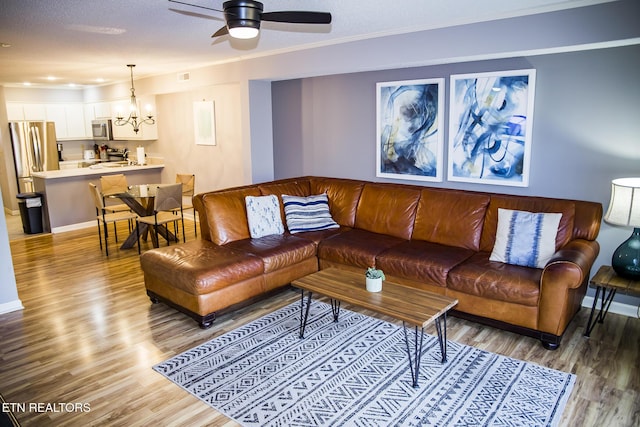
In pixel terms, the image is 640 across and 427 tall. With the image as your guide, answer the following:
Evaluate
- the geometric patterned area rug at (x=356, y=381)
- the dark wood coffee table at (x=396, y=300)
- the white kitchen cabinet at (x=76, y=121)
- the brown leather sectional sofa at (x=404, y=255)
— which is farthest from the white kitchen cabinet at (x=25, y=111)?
the dark wood coffee table at (x=396, y=300)

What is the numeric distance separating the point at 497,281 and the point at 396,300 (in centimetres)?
90

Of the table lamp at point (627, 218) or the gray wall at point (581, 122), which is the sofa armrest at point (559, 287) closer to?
the table lamp at point (627, 218)

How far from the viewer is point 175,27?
3.71m

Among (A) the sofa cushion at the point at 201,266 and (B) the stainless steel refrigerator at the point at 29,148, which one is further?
(B) the stainless steel refrigerator at the point at 29,148

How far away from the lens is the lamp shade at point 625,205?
3.08 meters

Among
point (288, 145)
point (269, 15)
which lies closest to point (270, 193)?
point (288, 145)

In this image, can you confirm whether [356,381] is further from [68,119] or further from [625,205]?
[68,119]

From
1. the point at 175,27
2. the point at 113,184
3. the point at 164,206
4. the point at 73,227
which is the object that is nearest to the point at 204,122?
the point at 113,184

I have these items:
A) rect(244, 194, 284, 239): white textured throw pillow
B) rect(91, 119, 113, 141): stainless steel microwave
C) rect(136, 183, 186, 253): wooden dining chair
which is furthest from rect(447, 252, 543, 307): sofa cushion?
rect(91, 119, 113, 141): stainless steel microwave

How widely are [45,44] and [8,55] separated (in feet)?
3.36

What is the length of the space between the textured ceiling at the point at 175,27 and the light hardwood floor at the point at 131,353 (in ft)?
7.74

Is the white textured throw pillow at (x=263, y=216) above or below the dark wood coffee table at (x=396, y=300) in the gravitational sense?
above

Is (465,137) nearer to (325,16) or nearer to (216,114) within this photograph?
(325,16)

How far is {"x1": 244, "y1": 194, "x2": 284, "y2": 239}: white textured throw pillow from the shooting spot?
14.6ft
